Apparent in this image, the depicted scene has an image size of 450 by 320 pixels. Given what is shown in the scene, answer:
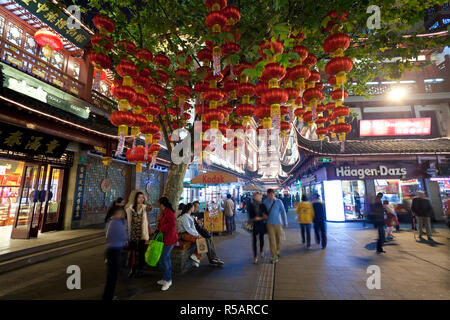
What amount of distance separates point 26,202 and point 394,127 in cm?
2048

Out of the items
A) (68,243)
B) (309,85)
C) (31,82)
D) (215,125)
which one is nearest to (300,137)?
(309,85)

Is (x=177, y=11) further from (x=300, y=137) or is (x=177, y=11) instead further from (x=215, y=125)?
(x=300, y=137)

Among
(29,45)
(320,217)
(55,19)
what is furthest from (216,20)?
(29,45)

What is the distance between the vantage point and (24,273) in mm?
5070

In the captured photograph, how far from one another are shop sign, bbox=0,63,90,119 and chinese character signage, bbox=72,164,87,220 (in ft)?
9.32

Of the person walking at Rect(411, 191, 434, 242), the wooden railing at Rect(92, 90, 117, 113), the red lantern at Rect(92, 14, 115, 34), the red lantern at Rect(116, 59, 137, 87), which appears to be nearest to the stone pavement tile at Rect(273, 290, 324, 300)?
the red lantern at Rect(116, 59, 137, 87)

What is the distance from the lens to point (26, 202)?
8.02 meters

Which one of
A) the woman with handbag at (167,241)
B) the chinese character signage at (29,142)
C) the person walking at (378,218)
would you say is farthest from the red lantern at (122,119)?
the person walking at (378,218)

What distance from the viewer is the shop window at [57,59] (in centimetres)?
987

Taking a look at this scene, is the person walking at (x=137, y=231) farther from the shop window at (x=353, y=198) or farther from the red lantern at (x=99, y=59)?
the shop window at (x=353, y=198)

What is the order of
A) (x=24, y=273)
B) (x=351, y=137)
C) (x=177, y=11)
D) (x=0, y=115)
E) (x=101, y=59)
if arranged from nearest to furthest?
(x=101, y=59), (x=24, y=273), (x=177, y=11), (x=0, y=115), (x=351, y=137)

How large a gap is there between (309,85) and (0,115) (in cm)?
869

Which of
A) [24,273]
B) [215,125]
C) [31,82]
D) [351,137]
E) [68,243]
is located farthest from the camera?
[351,137]

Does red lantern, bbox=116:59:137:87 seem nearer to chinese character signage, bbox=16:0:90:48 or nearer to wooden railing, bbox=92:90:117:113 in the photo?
chinese character signage, bbox=16:0:90:48
